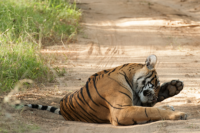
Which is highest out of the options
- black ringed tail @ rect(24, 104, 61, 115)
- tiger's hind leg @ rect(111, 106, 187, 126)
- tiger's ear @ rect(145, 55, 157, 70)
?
tiger's ear @ rect(145, 55, 157, 70)

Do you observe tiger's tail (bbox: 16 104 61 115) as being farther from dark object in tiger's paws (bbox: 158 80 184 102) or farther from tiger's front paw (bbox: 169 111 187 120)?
tiger's front paw (bbox: 169 111 187 120)

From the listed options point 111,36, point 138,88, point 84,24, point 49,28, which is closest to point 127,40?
point 111,36

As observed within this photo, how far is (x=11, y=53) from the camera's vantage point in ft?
16.3

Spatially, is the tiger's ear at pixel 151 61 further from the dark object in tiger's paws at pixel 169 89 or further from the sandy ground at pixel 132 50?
the sandy ground at pixel 132 50

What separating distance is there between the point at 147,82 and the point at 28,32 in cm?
414

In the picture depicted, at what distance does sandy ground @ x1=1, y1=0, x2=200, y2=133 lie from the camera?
3.06 meters

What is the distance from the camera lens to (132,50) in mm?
7438

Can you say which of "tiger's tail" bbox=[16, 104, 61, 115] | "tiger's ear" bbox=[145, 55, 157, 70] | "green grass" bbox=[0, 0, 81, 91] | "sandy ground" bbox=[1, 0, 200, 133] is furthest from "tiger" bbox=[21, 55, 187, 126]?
"green grass" bbox=[0, 0, 81, 91]

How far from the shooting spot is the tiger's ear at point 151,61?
3082 mm

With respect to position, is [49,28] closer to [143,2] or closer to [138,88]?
[138,88]

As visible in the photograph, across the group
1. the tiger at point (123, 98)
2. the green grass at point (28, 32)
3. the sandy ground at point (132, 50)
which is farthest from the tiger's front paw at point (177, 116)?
the green grass at point (28, 32)

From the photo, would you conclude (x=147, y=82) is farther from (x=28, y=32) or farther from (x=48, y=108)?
(x=28, y=32)

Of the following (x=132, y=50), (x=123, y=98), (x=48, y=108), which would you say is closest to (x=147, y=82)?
(x=123, y=98)

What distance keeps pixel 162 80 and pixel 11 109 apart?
300 cm
